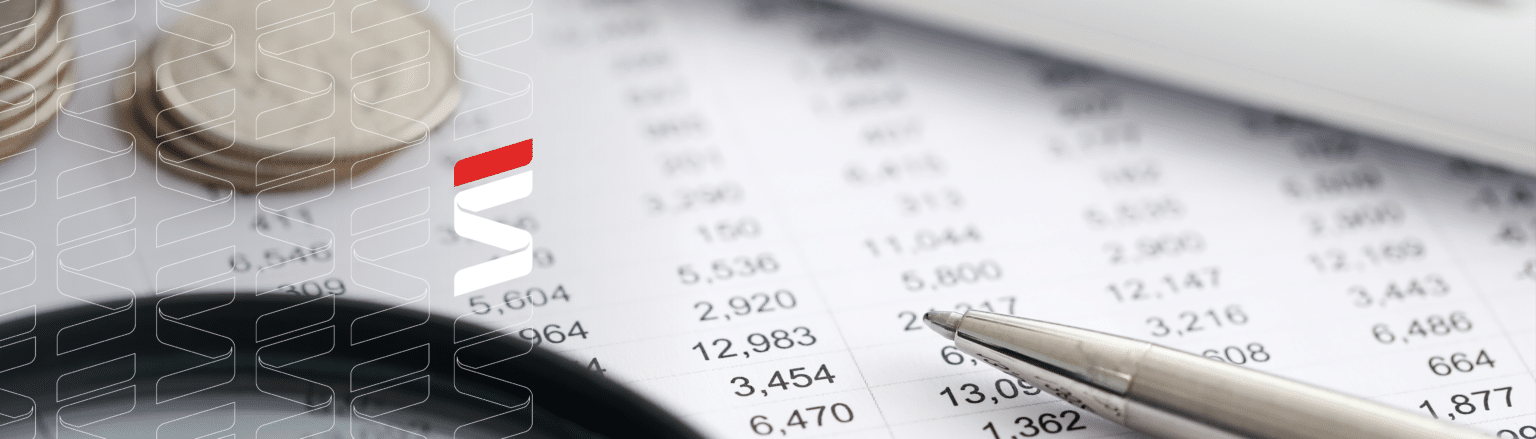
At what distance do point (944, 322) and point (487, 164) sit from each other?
17cm

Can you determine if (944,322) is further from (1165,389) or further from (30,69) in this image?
Result: (30,69)

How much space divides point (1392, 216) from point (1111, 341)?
0.60ft

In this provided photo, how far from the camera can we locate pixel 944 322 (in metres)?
0.31

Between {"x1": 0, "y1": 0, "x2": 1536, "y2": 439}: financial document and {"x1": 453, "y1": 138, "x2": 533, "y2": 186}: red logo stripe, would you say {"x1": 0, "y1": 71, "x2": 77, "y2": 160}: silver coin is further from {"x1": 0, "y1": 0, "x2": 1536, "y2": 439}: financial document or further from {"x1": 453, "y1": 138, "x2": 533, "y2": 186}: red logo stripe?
{"x1": 453, "y1": 138, "x2": 533, "y2": 186}: red logo stripe

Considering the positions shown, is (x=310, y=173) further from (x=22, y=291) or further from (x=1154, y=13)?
(x=1154, y=13)

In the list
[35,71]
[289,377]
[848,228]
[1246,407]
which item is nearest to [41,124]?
[35,71]

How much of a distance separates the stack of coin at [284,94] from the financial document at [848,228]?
0.01m

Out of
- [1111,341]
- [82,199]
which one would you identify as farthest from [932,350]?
[82,199]

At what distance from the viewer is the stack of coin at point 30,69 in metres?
0.32

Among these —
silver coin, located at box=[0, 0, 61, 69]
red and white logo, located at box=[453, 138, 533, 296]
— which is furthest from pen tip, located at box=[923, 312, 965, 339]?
silver coin, located at box=[0, 0, 61, 69]

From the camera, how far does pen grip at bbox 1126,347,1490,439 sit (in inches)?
11.3

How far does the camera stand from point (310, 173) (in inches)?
13.9

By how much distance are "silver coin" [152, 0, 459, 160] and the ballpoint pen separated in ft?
0.65

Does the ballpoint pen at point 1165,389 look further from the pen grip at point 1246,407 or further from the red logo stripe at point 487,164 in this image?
the red logo stripe at point 487,164
